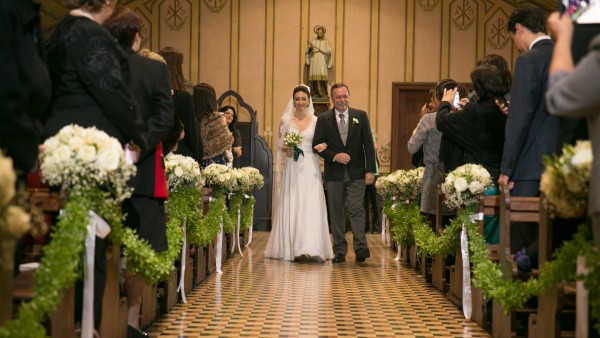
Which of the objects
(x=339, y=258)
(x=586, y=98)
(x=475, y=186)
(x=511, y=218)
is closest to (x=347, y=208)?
(x=339, y=258)

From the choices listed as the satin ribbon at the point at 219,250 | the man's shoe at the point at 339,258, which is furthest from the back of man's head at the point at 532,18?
the man's shoe at the point at 339,258

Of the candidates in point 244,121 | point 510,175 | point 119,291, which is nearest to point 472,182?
point 510,175

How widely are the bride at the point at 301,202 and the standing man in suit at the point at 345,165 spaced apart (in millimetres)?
175

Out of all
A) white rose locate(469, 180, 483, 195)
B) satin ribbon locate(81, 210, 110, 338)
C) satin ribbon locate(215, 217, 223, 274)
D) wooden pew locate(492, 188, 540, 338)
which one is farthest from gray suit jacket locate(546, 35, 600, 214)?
satin ribbon locate(215, 217, 223, 274)

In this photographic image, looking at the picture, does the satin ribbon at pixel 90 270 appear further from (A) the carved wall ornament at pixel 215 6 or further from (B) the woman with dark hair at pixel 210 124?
(A) the carved wall ornament at pixel 215 6

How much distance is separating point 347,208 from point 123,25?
5.35 meters

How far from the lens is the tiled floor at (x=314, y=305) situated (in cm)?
571

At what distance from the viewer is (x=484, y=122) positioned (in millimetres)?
6484

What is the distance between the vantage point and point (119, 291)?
4.73m

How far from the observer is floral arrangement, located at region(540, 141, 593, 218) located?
→ 3.29 m

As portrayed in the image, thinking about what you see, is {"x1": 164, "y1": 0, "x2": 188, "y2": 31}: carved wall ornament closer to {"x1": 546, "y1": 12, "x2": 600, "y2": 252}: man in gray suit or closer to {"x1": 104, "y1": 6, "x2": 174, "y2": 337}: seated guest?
{"x1": 104, "y1": 6, "x2": 174, "y2": 337}: seated guest

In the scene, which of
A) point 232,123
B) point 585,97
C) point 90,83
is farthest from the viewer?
point 232,123

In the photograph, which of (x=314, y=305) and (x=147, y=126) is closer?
(x=147, y=126)

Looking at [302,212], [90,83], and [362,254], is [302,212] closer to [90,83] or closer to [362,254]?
[362,254]
